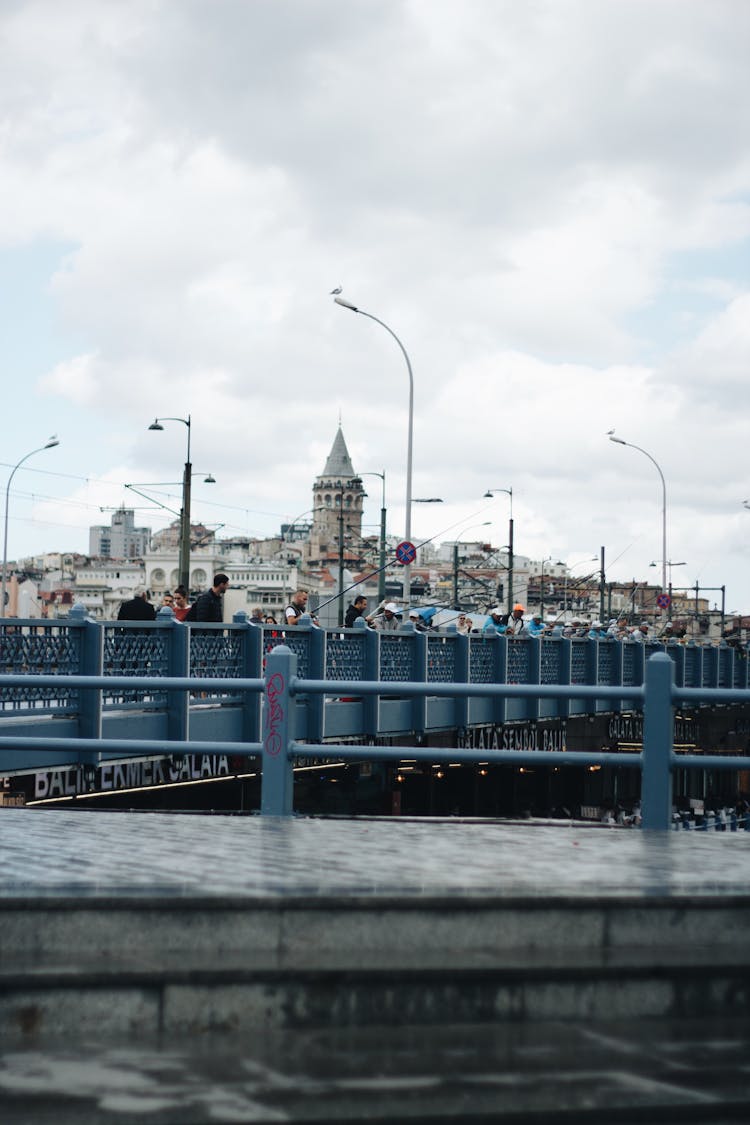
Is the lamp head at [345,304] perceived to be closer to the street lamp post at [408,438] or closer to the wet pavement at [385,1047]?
the street lamp post at [408,438]

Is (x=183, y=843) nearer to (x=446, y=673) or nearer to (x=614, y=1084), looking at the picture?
(x=614, y=1084)

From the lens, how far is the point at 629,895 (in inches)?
226

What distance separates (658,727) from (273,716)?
2.23 meters

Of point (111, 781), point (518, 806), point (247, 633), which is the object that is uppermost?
point (247, 633)

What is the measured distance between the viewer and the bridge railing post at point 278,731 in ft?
27.4

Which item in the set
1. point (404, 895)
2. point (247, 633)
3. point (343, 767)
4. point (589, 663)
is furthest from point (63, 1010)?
point (589, 663)

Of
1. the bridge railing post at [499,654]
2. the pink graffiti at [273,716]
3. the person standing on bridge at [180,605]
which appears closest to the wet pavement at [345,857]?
the pink graffiti at [273,716]

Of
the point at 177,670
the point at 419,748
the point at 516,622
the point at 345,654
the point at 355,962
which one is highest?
the point at 516,622

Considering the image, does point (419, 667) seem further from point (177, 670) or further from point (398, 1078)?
point (398, 1078)

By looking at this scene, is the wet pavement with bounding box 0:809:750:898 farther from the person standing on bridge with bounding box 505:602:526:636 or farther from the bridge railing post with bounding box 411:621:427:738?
the person standing on bridge with bounding box 505:602:526:636

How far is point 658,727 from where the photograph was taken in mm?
8258

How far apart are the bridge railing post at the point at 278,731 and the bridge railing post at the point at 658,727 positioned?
6.73ft

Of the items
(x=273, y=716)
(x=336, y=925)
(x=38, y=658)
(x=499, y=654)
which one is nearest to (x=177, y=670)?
(x=38, y=658)

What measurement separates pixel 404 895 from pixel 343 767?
18.3m
